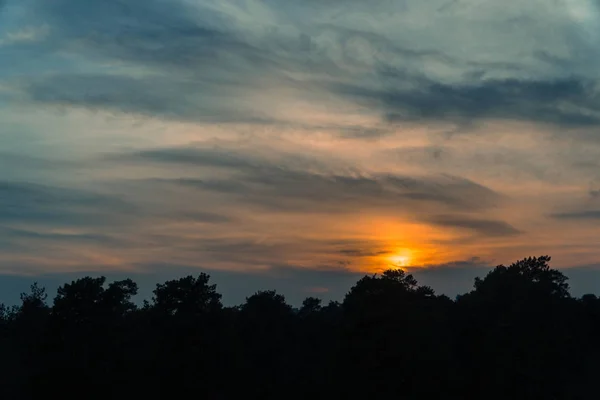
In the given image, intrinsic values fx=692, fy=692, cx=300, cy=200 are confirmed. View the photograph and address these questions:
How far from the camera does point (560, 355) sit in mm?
61375

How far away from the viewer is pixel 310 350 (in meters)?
69.3

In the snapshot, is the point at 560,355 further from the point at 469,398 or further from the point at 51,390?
the point at 51,390

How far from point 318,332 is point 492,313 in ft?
58.0

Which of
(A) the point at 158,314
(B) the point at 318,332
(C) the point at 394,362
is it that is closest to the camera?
(C) the point at 394,362

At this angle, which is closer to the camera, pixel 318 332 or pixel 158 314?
pixel 158 314

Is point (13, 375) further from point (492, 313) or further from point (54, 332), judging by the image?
point (492, 313)

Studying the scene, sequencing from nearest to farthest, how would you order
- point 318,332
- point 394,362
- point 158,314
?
point 394,362, point 158,314, point 318,332

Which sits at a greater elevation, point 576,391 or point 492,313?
point 492,313

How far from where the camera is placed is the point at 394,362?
54.5m

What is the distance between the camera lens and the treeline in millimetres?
55344

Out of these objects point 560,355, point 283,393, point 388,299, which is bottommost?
point 283,393

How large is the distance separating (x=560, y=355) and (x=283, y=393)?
994 inches

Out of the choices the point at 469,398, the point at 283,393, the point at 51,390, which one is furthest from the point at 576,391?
the point at 51,390

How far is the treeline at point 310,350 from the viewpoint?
2179 inches
